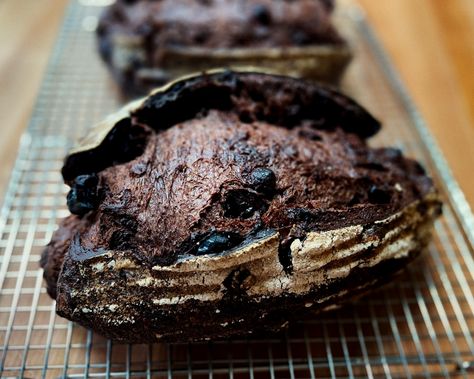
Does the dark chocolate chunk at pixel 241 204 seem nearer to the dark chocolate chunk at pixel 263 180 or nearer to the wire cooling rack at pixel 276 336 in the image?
the dark chocolate chunk at pixel 263 180

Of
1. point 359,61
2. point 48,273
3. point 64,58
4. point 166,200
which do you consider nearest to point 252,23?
point 359,61

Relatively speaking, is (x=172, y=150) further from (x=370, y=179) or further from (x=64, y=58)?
(x=64, y=58)

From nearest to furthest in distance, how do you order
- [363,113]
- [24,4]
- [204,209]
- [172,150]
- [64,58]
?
1. [204,209]
2. [172,150]
3. [363,113]
4. [64,58]
5. [24,4]

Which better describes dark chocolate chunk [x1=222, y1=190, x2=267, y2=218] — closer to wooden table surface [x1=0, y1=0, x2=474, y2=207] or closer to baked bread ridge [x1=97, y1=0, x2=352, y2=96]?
baked bread ridge [x1=97, y1=0, x2=352, y2=96]

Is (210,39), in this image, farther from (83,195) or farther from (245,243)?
(245,243)

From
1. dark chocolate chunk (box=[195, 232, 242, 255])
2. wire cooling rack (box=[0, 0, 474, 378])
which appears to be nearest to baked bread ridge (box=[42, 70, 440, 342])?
dark chocolate chunk (box=[195, 232, 242, 255])

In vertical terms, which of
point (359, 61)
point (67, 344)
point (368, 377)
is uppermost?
point (359, 61)
